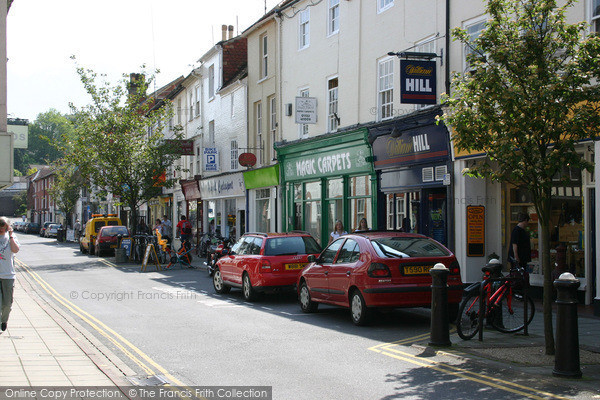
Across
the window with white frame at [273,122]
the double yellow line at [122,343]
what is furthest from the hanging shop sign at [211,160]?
the double yellow line at [122,343]

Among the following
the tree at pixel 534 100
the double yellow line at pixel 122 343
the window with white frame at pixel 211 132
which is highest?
the window with white frame at pixel 211 132

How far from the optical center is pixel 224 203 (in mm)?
34188

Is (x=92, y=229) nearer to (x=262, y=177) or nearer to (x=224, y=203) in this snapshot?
(x=224, y=203)

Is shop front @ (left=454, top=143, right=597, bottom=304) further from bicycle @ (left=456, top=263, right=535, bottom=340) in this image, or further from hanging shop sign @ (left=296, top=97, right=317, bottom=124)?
hanging shop sign @ (left=296, top=97, right=317, bottom=124)

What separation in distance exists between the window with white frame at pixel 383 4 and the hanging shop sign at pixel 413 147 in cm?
385

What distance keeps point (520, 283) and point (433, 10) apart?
9.59 metres

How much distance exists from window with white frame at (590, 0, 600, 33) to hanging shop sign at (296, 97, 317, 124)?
12.2m

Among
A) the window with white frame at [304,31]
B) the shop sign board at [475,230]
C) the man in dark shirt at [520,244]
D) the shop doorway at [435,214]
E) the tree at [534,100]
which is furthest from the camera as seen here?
the window with white frame at [304,31]

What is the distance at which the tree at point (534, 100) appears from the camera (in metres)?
7.85

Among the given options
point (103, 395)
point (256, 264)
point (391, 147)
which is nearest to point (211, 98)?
point (391, 147)

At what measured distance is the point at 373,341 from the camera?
379 inches

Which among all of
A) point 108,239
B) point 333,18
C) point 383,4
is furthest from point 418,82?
point 108,239

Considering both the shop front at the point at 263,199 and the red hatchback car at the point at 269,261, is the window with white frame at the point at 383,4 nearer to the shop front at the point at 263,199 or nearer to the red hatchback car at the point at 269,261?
the red hatchback car at the point at 269,261

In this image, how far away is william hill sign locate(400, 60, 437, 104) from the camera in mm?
16203
